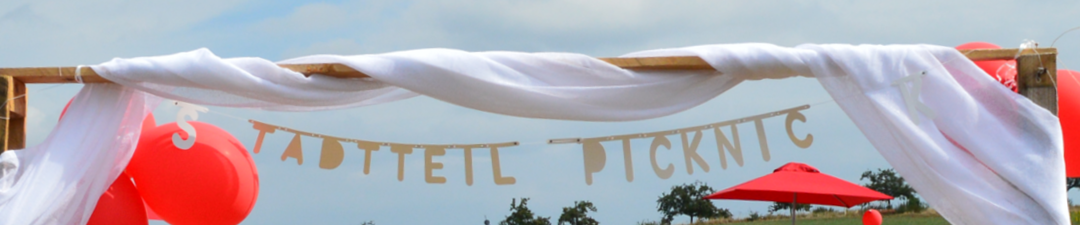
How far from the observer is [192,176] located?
A: 4.06 m

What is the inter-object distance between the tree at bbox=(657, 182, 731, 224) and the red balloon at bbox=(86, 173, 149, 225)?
804cm

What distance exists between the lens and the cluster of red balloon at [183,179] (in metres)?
4.02

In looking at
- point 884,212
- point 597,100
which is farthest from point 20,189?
point 884,212

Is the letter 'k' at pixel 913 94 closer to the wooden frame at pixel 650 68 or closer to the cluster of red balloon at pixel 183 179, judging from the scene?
the wooden frame at pixel 650 68

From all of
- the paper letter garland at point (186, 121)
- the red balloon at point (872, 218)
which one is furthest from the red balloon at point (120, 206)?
the red balloon at point (872, 218)

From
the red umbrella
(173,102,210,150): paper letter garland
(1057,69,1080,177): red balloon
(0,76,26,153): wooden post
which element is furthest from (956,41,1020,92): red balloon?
(0,76,26,153): wooden post

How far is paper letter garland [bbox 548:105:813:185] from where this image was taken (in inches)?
144

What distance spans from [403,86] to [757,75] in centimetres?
133

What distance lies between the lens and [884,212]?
1008cm

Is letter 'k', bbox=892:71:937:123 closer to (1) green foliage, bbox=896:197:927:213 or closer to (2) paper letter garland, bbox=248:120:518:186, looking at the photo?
(2) paper letter garland, bbox=248:120:518:186

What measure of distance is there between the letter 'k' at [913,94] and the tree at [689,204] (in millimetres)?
7907

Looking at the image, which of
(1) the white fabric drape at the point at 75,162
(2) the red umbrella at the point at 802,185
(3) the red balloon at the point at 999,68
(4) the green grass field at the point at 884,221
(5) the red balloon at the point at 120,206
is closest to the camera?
(1) the white fabric drape at the point at 75,162

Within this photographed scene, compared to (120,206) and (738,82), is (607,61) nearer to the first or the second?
(738,82)

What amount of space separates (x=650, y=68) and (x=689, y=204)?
8.12 meters
